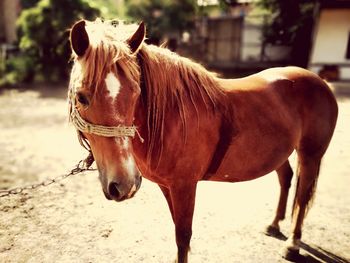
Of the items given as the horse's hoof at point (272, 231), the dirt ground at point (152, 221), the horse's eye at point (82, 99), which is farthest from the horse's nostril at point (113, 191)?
the horse's hoof at point (272, 231)

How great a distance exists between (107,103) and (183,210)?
46.4 inches

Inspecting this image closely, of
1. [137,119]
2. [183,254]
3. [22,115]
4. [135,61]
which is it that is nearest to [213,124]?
[137,119]

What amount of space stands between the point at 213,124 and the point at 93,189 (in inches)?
114

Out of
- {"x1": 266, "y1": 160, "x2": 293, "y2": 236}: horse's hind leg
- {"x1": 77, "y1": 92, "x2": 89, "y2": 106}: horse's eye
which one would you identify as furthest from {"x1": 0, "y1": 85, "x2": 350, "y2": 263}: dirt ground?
{"x1": 77, "y1": 92, "x2": 89, "y2": 106}: horse's eye

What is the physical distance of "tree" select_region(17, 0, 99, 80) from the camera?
46.0 ft

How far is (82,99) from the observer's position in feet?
5.54

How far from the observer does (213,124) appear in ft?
8.00

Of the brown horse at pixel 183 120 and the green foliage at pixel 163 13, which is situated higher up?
the green foliage at pixel 163 13

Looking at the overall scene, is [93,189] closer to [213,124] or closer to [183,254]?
[183,254]

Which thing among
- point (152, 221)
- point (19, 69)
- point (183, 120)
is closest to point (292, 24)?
point (19, 69)

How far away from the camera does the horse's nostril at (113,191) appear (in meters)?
1.69

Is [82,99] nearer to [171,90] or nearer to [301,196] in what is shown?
[171,90]

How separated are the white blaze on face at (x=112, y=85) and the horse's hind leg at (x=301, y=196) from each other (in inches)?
89.5

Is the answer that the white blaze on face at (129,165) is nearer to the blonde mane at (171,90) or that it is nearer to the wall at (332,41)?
the blonde mane at (171,90)
